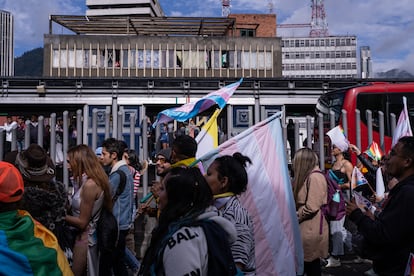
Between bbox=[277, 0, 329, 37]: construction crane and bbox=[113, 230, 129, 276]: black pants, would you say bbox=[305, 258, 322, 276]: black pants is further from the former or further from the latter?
bbox=[277, 0, 329, 37]: construction crane

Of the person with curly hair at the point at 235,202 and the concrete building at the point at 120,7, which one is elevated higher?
the concrete building at the point at 120,7

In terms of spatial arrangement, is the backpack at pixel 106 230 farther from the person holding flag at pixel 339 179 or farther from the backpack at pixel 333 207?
the person holding flag at pixel 339 179

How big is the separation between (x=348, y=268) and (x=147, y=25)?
3607cm

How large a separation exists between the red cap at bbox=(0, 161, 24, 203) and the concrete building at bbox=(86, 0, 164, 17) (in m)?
98.7

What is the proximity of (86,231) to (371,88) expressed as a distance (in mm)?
11854

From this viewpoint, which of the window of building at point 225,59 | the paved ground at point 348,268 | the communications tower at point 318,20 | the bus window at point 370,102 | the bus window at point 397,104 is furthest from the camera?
the communications tower at point 318,20

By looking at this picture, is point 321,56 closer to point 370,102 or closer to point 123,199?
point 370,102

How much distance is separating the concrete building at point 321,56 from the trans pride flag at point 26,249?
126055 millimetres

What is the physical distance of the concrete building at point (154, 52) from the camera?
4134 centimetres

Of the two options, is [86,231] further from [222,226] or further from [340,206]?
[340,206]

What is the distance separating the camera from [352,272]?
6695 millimetres

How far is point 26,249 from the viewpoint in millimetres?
2162

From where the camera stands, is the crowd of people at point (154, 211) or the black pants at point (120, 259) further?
the black pants at point (120, 259)

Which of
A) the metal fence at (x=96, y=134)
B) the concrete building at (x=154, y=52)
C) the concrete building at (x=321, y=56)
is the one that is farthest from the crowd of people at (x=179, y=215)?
the concrete building at (x=321, y=56)
